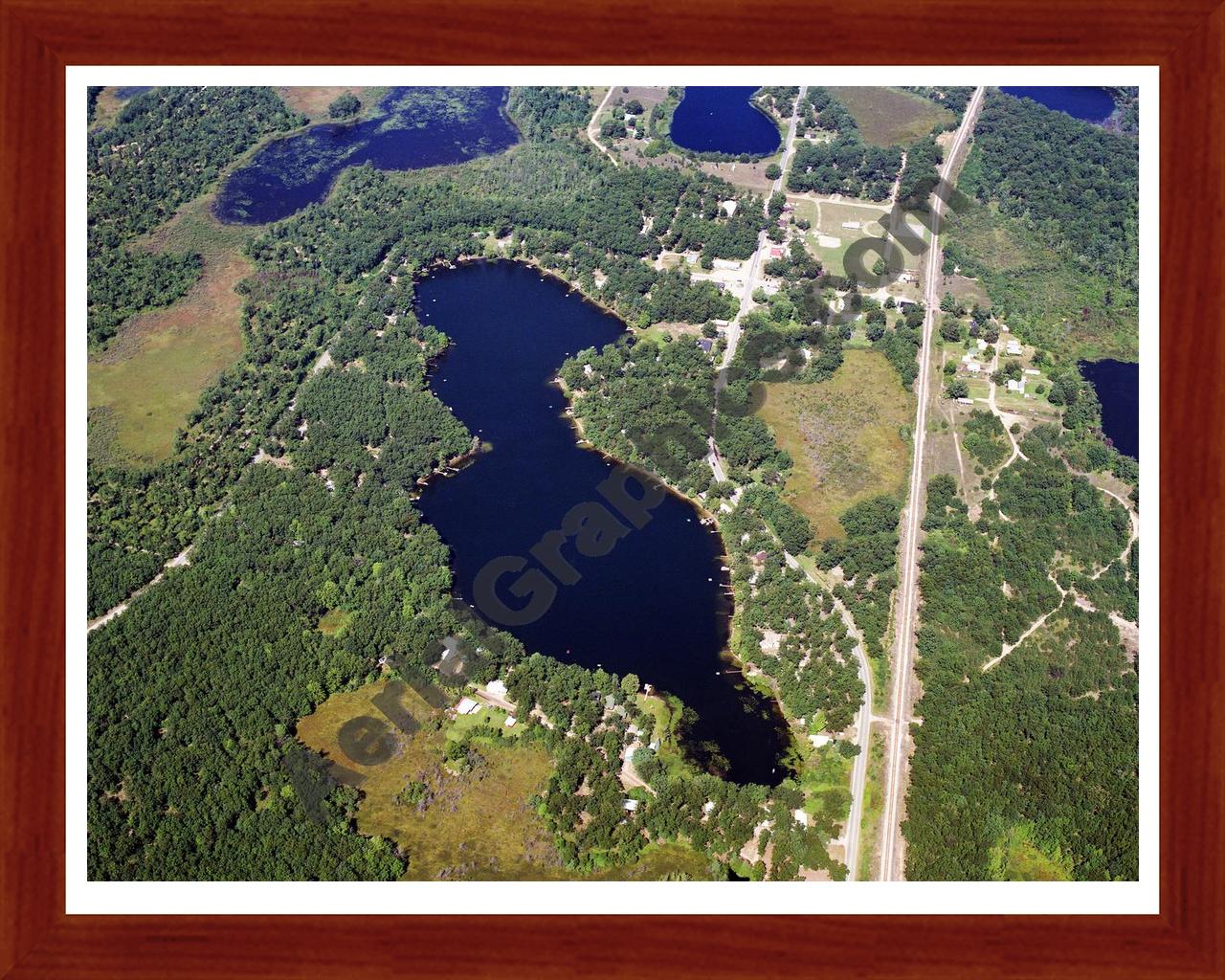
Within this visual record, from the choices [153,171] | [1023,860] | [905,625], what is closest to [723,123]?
[153,171]

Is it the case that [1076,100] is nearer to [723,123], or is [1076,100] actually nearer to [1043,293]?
[723,123]

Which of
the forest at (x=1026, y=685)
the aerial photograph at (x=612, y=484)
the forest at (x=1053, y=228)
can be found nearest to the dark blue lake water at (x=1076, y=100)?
the aerial photograph at (x=612, y=484)

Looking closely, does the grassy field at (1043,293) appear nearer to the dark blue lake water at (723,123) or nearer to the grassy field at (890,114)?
the grassy field at (890,114)

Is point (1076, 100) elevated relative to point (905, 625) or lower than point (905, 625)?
elevated

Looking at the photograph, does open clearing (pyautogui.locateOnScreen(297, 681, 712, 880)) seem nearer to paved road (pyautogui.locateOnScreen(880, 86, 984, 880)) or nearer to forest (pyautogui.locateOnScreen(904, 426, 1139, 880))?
paved road (pyautogui.locateOnScreen(880, 86, 984, 880))

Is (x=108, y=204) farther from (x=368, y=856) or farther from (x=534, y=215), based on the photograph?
(x=368, y=856)

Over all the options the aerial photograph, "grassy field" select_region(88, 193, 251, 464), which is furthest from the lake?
"grassy field" select_region(88, 193, 251, 464)

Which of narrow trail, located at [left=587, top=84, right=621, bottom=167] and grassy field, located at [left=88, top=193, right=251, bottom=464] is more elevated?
narrow trail, located at [left=587, top=84, right=621, bottom=167]
